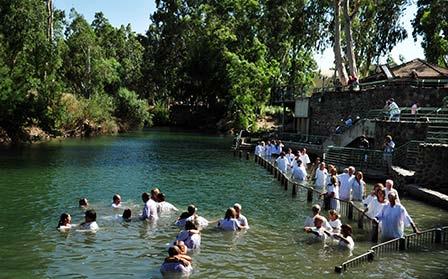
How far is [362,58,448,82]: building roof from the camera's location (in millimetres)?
40509

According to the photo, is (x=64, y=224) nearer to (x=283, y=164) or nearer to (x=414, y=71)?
(x=283, y=164)

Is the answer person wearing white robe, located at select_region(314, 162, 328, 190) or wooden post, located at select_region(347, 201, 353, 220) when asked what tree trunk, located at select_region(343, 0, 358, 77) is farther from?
wooden post, located at select_region(347, 201, 353, 220)

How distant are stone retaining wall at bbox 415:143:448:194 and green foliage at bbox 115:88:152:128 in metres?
59.2

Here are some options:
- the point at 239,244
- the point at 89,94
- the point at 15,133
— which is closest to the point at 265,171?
the point at 239,244

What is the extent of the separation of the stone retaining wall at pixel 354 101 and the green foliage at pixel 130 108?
118ft

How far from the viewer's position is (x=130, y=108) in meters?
79.9

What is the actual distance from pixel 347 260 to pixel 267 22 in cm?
6096

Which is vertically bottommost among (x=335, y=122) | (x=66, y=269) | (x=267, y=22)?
(x=66, y=269)

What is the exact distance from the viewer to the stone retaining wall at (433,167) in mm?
24219

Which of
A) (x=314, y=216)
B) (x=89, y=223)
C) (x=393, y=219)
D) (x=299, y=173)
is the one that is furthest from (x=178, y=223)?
(x=299, y=173)

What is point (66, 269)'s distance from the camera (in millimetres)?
13367

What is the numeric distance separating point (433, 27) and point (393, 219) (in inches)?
1968

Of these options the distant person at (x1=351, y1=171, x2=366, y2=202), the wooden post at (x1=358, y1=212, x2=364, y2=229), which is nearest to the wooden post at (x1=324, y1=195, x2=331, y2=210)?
the distant person at (x1=351, y1=171, x2=366, y2=202)

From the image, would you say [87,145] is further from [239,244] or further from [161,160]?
[239,244]
